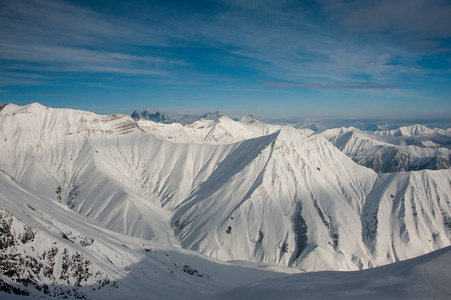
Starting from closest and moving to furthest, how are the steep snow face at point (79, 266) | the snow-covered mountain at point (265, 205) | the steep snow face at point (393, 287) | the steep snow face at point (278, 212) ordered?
the steep snow face at point (393, 287) < the steep snow face at point (79, 266) < the steep snow face at point (278, 212) < the snow-covered mountain at point (265, 205)

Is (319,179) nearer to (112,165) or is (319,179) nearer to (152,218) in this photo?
(152,218)

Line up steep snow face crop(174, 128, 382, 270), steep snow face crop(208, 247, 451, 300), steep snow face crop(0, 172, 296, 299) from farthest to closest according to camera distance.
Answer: steep snow face crop(174, 128, 382, 270) < steep snow face crop(0, 172, 296, 299) < steep snow face crop(208, 247, 451, 300)

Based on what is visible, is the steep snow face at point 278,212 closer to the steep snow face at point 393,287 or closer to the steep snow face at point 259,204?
the steep snow face at point 259,204

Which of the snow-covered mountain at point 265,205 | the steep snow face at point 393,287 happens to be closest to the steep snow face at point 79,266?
the steep snow face at point 393,287

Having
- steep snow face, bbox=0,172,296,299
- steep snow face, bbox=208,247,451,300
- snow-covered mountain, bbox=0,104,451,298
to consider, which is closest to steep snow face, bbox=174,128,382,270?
snow-covered mountain, bbox=0,104,451,298

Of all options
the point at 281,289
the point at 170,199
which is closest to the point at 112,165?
the point at 170,199

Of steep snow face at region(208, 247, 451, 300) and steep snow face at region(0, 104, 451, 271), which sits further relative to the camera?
steep snow face at region(0, 104, 451, 271)

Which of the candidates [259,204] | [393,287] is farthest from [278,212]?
[393,287]

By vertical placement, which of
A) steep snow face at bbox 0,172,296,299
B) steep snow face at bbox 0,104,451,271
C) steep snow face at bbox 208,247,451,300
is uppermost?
steep snow face at bbox 208,247,451,300

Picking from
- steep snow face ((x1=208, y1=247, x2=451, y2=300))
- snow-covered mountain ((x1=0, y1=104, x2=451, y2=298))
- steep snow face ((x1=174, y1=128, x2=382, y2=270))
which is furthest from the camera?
snow-covered mountain ((x1=0, y1=104, x2=451, y2=298))

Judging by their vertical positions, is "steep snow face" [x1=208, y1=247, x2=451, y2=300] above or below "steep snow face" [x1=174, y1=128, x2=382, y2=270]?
above

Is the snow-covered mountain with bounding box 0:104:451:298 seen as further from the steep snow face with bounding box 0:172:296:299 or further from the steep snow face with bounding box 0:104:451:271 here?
the steep snow face with bounding box 0:172:296:299
